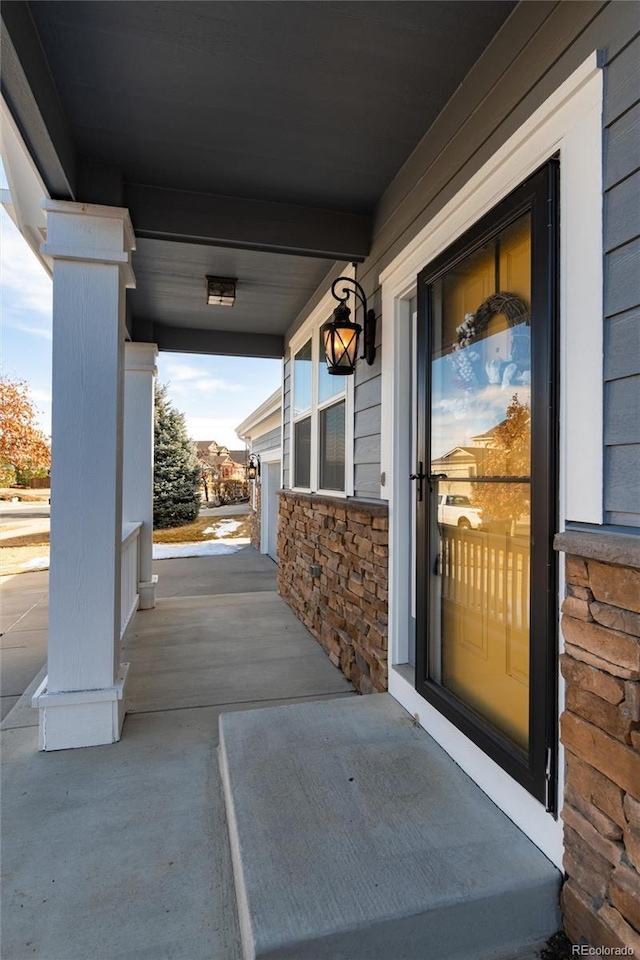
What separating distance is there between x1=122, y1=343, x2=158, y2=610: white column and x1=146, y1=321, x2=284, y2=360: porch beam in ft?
1.08

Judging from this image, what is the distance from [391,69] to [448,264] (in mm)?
740

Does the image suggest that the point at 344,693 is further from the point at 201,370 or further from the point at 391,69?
the point at 201,370

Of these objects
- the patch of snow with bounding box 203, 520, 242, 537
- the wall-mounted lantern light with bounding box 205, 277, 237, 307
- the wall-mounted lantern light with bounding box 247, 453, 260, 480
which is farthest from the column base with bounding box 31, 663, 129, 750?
the patch of snow with bounding box 203, 520, 242, 537

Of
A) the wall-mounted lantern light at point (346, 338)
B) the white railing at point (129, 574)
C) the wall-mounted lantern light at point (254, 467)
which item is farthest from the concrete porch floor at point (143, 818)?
the wall-mounted lantern light at point (254, 467)

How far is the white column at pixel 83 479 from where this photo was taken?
94.3 inches

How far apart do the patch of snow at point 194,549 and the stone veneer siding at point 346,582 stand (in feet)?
17.6

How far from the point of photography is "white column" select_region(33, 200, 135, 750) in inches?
94.3

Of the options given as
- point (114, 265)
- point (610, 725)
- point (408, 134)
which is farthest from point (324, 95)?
point (610, 725)

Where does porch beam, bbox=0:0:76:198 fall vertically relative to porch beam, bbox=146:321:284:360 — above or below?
below

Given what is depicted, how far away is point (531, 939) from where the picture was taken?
1371mm

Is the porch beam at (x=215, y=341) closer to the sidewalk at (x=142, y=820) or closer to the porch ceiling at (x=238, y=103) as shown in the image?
the porch ceiling at (x=238, y=103)

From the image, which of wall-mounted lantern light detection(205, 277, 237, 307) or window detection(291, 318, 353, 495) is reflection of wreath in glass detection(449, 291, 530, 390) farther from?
wall-mounted lantern light detection(205, 277, 237, 307)

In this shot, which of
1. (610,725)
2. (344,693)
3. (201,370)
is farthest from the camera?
(201,370)

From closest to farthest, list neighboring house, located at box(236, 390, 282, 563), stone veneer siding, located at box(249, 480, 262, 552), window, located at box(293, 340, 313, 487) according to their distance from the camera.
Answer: window, located at box(293, 340, 313, 487)
neighboring house, located at box(236, 390, 282, 563)
stone veneer siding, located at box(249, 480, 262, 552)
